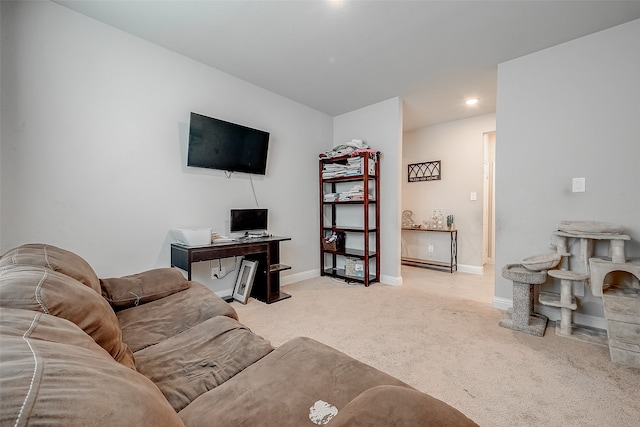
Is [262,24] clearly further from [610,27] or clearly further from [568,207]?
[568,207]

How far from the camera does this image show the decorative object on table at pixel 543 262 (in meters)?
2.16

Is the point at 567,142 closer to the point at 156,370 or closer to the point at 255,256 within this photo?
the point at 255,256

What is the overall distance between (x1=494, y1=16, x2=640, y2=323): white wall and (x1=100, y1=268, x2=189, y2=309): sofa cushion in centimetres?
294

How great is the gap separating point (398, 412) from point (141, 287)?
5.74 ft

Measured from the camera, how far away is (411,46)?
242 cm

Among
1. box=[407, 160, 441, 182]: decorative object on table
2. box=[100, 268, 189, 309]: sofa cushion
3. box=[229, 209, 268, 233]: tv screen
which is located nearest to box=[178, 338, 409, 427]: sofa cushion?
box=[100, 268, 189, 309]: sofa cushion

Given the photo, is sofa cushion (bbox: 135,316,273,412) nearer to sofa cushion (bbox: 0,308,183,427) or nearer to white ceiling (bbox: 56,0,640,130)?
sofa cushion (bbox: 0,308,183,427)

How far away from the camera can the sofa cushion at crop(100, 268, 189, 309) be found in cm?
163

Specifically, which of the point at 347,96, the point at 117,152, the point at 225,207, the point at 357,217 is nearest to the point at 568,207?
the point at 357,217

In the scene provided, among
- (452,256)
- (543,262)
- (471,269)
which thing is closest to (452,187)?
(452,256)

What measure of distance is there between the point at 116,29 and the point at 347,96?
2.41 meters

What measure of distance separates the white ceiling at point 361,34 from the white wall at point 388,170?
0.49 metres

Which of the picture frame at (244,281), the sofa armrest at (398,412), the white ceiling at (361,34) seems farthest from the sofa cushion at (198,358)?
the white ceiling at (361,34)

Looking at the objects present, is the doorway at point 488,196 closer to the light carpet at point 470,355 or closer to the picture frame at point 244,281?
the light carpet at point 470,355
